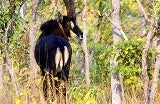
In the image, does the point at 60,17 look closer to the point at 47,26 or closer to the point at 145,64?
the point at 47,26

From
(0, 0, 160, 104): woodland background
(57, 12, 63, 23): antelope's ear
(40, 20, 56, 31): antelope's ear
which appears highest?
(57, 12, 63, 23): antelope's ear

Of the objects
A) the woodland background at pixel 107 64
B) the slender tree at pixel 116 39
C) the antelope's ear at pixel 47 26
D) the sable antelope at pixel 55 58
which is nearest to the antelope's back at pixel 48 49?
the sable antelope at pixel 55 58

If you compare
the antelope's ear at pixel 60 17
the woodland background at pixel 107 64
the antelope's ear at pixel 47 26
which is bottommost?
the woodland background at pixel 107 64

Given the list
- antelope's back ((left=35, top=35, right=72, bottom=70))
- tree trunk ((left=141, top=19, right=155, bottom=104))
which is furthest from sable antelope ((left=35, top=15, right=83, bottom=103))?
tree trunk ((left=141, top=19, right=155, bottom=104))

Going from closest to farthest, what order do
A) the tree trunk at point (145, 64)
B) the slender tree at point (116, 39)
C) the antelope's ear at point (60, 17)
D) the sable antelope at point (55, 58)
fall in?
the tree trunk at point (145, 64) → the slender tree at point (116, 39) → the sable antelope at point (55, 58) → the antelope's ear at point (60, 17)

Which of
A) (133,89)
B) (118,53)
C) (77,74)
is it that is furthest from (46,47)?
(77,74)

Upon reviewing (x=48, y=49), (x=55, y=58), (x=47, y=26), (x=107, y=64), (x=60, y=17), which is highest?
(x=60, y=17)

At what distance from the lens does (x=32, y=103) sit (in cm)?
768

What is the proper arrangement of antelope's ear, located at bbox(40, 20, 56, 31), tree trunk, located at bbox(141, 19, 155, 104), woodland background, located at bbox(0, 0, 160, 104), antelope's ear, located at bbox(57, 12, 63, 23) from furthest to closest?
antelope's ear, located at bbox(40, 20, 56, 31)
antelope's ear, located at bbox(57, 12, 63, 23)
woodland background, located at bbox(0, 0, 160, 104)
tree trunk, located at bbox(141, 19, 155, 104)

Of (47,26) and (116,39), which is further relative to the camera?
(47,26)

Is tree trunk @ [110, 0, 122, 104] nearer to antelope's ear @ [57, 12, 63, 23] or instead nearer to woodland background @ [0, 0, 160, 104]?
woodland background @ [0, 0, 160, 104]

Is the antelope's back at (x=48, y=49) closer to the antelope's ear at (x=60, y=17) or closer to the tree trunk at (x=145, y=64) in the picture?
the antelope's ear at (x=60, y=17)

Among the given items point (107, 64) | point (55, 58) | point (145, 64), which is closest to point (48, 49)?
point (55, 58)

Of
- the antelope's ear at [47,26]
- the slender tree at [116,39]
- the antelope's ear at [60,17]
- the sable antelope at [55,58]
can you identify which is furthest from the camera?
the antelope's ear at [47,26]
